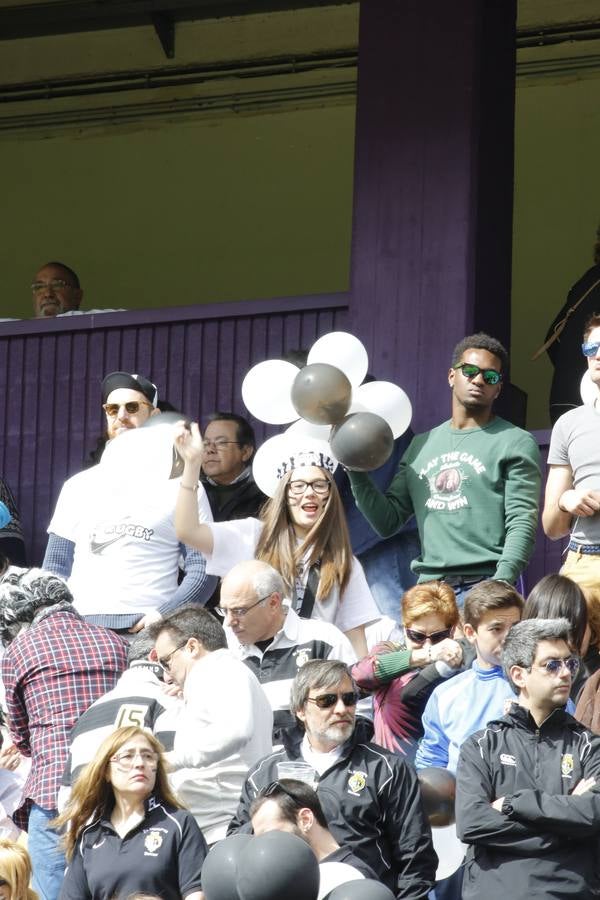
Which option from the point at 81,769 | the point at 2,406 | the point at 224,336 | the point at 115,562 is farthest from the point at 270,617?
the point at 2,406

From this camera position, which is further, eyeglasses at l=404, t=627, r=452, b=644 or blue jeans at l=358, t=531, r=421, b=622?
blue jeans at l=358, t=531, r=421, b=622

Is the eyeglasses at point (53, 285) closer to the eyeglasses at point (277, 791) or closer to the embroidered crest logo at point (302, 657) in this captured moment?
the embroidered crest logo at point (302, 657)

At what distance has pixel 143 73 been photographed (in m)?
14.1

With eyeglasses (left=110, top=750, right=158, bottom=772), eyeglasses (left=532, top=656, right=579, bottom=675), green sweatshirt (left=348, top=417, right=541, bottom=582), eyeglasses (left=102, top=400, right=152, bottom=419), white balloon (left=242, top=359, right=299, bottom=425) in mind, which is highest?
white balloon (left=242, top=359, right=299, bottom=425)

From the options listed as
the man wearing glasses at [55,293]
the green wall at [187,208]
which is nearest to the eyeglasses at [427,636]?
the man wearing glasses at [55,293]

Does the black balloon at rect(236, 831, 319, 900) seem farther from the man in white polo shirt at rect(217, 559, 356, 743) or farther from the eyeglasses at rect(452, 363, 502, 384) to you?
the eyeglasses at rect(452, 363, 502, 384)

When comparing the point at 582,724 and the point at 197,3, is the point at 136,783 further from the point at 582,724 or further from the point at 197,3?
the point at 197,3

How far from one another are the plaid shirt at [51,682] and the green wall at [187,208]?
6.71 meters


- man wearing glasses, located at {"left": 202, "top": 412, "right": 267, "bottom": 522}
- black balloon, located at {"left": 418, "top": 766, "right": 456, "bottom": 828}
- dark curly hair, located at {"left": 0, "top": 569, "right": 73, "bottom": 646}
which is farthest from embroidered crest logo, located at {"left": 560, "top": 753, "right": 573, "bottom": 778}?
man wearing glasses, located at {"left": 202, "top": 412, "right": 267, "bottom": 522}

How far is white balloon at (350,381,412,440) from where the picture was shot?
8562mm

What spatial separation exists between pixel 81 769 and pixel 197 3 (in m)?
7.65

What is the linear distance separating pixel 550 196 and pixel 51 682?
7.13 meters

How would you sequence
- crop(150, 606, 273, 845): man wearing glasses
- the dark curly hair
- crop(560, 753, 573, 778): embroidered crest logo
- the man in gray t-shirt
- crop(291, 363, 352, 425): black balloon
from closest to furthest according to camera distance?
1. crop(560, 753, 573, 778): embroidered crest logo
2. crop(150, 606, 273, 845): man wearing glasses
3. the dark curly hair
4. the man in gray t-shirt
5. crop(291, 363, 352, 425): black balloon

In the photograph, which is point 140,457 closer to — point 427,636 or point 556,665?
point 427,636
